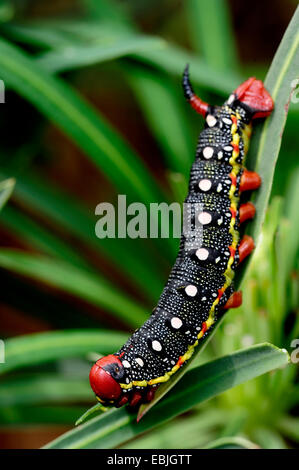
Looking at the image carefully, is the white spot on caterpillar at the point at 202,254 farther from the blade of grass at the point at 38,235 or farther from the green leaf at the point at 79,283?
the blade of grass at the point at 38,235

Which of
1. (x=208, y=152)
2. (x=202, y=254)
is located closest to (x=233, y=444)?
(x=202, y=254)

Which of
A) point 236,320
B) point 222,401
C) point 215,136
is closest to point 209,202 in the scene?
point 215,136

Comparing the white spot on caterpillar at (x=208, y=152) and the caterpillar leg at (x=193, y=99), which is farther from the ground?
the caterpillar leg at (x=193, y=99)

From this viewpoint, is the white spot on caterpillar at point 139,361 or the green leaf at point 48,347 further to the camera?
the green leaf at point 48,347

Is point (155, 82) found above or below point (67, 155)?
below

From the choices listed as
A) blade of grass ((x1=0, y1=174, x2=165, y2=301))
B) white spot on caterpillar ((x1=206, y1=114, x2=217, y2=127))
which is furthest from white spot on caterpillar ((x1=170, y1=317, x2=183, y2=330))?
blade of grass ((x1=0, y1=174, x2=165, y2=301))

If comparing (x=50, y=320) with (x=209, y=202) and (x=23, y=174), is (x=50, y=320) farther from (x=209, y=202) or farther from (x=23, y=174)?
(x=209, y=202)

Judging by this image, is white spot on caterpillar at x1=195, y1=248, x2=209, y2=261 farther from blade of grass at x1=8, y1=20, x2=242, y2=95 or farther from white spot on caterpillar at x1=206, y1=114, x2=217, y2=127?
blade of grass at x1=8, y1=20, x2=242, y2=95

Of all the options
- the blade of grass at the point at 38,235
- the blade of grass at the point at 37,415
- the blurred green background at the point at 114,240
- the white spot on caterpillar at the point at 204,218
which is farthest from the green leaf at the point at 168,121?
the blade of grass at the point at 37,415

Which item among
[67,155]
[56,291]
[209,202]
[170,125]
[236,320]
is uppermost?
[67,155]
